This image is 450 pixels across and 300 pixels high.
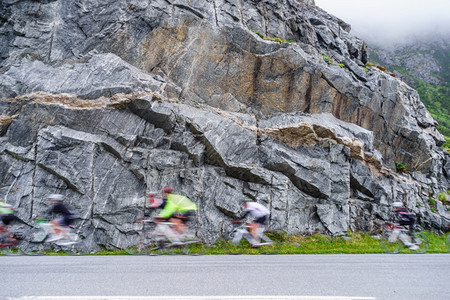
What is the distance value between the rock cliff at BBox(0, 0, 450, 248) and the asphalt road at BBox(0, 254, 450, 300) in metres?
9.20

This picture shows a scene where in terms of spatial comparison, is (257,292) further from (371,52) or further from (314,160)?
(371,52)

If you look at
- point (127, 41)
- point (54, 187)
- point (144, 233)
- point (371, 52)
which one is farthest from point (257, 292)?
point (371, 52)

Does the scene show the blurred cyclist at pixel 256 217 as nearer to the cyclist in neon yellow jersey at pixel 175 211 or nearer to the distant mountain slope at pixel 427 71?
the cyclist in neon yellow jersey at pixel 175 211

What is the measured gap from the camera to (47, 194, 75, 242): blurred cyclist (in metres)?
13.7

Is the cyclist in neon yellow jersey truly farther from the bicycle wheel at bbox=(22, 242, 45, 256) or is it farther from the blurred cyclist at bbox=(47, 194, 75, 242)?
the bicycle wheel at bbox=(22, 242, 45, 256)

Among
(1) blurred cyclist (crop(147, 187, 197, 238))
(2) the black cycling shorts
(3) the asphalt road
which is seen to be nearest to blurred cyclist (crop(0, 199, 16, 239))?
(2) the black cycling shorts

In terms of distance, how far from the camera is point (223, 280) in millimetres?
7418

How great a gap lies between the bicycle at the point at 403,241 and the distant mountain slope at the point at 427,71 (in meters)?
99.1

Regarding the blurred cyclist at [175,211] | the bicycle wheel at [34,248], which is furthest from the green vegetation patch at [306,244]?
the bicycle wheel at [34,248]

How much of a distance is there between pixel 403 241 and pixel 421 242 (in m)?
0.80

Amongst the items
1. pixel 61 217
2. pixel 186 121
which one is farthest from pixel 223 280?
pixel 186 121

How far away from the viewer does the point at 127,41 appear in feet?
71.4

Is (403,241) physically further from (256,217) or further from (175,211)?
(175,211)

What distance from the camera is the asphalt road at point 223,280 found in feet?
20.9
